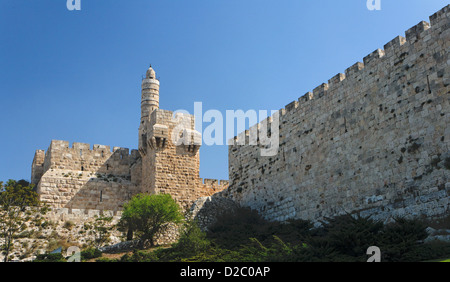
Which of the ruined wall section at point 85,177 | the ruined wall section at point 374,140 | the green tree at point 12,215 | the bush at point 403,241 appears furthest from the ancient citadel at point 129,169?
the bush at point 403,241

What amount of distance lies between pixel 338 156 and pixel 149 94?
45.7 feet

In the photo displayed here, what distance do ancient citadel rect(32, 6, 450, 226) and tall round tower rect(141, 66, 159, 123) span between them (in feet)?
4.03

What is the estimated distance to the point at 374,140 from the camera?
573 inches

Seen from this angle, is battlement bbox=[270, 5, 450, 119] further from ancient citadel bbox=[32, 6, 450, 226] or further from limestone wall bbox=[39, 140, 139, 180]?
limestone wall bbox=[39, 140, 139, 180]

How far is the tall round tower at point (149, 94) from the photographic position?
26391 mm

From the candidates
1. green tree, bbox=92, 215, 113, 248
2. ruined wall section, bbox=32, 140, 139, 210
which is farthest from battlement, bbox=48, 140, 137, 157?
green tree, bbox=92, 215, 113, 248

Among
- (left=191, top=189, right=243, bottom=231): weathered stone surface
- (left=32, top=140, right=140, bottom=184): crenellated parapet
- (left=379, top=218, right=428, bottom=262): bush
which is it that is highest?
(left=32, top=140, right=140, bottom=184): crenellated parapet

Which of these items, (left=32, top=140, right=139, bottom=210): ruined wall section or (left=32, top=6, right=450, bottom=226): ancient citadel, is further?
(left=32, top=140, right=139, bottom=210): ruined wall section

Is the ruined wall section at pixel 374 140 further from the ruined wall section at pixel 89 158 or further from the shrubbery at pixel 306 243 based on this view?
the ruined wall section at pixel 89 158

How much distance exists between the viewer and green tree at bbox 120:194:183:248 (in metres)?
17.7

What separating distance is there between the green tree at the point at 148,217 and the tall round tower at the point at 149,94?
8.61 meters
